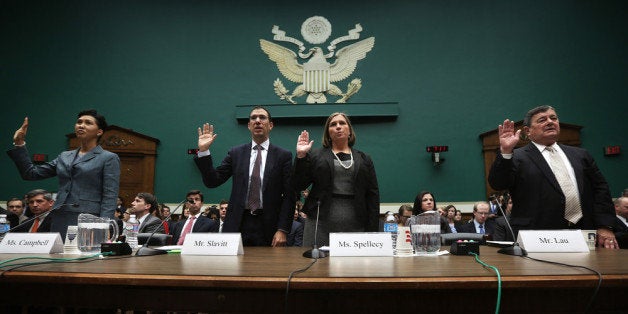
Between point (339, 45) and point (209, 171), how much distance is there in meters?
5.77

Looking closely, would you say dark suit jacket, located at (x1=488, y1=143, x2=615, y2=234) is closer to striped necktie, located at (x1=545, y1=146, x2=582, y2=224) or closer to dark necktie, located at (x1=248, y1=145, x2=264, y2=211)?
striped necktie, located at (x1=545, y1=146, x2=582, y2=224)

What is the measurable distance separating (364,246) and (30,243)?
1.06m

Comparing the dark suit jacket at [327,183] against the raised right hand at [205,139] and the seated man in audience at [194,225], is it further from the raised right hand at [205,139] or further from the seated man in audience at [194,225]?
the seated man in audience at [194,225]

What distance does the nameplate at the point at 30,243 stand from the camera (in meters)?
1.27

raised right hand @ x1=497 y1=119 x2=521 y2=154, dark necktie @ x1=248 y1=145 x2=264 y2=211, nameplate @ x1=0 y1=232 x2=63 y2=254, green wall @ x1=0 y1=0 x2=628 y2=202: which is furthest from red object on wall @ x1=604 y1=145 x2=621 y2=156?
nameplate @ x1=0 y1=232 x2=63 y2=254

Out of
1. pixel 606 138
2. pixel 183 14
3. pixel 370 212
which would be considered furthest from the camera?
pixel 183 14

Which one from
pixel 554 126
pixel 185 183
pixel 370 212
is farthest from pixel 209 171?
pixel 185 183

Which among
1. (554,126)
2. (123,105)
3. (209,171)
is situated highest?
(123,105)

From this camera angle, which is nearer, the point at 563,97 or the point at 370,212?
the point at 370,212

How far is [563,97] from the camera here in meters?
6.88

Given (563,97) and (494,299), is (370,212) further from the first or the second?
(563,97)

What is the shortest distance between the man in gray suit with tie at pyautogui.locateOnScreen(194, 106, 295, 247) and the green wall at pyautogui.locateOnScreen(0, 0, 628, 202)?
4.88 meters

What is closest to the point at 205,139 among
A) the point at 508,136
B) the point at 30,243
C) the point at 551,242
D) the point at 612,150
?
the point at 30,243

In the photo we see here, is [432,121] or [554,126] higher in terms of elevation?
[432,121]
